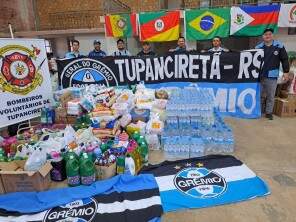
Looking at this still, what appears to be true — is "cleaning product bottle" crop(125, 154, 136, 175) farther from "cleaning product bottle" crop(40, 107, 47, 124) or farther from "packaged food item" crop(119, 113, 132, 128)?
"cleaning product bottle" crop(40, 107, 47, 124)

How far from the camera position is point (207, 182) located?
2.62 m

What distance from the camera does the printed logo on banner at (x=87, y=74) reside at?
481 centimetres

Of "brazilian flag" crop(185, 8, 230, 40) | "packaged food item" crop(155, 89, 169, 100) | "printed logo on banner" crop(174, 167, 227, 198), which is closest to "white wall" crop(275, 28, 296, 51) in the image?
"brazilian flag" crop(185, 8, 230, 40)

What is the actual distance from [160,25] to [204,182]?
5.13 meters

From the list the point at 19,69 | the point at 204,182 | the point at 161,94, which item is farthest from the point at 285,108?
the point at 19,69

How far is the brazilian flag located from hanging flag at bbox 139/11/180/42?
0.31m

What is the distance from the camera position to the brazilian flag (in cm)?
632

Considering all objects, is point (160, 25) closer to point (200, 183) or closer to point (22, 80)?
point (22, 80)

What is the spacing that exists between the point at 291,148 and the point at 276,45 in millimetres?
1863

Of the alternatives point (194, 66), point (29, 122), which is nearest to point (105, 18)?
point (194, 66)

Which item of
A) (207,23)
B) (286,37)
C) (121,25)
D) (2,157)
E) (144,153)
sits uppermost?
(121,25)

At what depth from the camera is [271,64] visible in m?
4.37

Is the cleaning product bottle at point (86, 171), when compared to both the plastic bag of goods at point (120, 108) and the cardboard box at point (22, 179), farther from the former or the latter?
the plastic bag of goods at point (120, 108)

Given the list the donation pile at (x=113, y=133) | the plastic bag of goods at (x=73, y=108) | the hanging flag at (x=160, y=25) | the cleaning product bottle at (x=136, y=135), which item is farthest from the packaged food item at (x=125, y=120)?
the hanging flag at (x=160, y=25)
